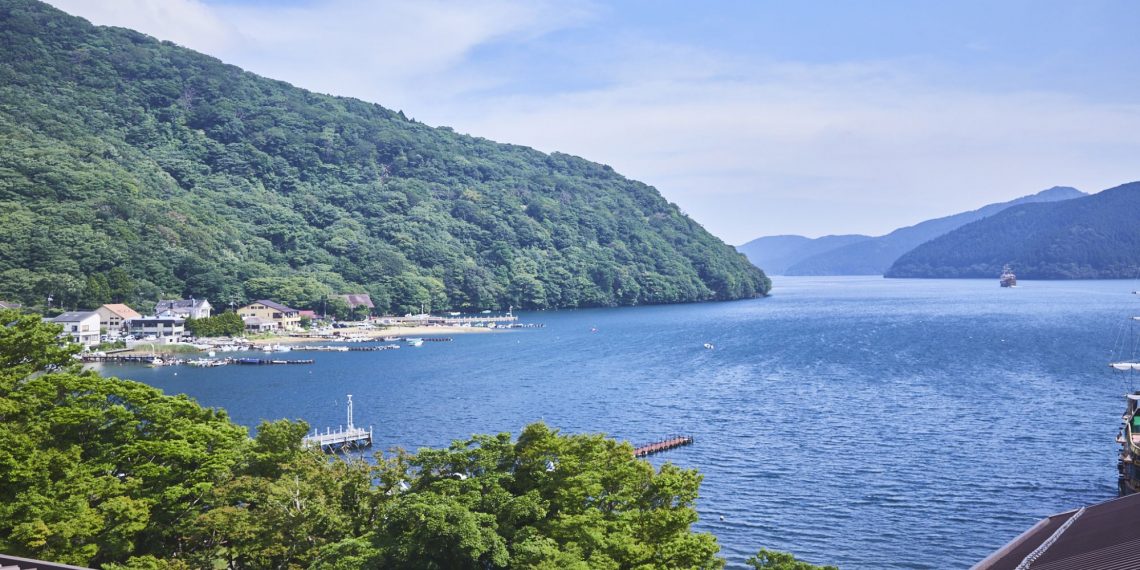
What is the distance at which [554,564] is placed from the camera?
1566 centimetres

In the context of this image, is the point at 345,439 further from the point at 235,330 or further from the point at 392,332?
the point at 392,332

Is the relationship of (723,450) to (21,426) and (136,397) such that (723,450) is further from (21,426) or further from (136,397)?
(21,426)

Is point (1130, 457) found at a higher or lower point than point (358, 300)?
lower

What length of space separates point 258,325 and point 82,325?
1876 centimetres

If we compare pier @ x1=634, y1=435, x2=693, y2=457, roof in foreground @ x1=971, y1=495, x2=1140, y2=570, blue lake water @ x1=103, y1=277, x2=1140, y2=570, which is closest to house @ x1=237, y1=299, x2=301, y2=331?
blue lake water @ x1=103, y1=277, x2=1140, y2=570

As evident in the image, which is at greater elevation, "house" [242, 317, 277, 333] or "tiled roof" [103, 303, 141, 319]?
"tiled roof" [103, 303, 141, 319]

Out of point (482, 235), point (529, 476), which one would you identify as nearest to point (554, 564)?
point (529, 476)

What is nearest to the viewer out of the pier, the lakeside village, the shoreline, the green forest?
the green forest

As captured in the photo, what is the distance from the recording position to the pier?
1471 inches

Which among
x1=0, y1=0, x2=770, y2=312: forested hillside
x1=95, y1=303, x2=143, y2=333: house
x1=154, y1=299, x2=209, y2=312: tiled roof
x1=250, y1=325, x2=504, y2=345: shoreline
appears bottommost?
x1=250, y1=325, x2=504, y2=345: shoreline

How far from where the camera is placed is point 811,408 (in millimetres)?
46719

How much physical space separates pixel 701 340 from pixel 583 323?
25583mm

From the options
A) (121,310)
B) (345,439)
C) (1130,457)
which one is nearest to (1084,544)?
(1130,457)

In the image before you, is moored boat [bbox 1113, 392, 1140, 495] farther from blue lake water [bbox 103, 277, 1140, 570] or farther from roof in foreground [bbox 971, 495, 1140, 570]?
roof in foreground [bbox 971, 495, 1140, 570]
